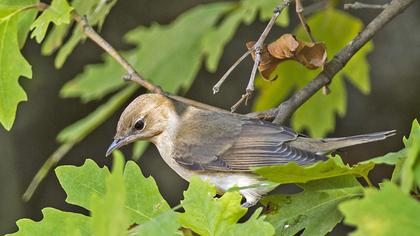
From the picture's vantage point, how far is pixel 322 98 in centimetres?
408

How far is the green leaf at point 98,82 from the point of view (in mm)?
4031

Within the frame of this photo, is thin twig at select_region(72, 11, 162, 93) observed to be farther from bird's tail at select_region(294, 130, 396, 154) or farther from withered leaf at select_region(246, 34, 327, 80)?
bird's tail at select_region(294, 130, 396, 154)

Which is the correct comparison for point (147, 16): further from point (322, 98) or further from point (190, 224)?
point (190, 224)

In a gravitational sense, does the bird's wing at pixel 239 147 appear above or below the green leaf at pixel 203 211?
below

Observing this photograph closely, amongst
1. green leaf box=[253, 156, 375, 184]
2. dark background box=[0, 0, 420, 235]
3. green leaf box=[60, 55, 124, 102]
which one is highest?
green leaf box=[253, 156, 375, 184]

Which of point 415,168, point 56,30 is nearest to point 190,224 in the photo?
point 415,168

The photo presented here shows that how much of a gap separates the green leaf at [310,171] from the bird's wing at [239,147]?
80cm

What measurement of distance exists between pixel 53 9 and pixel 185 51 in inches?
53.8

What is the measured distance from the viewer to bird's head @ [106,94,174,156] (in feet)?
9.70

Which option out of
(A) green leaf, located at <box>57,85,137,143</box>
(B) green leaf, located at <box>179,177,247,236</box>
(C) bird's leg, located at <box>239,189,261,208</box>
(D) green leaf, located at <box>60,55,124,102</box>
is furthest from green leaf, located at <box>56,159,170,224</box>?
(D) green leaf, located at <box>60,55,124,102</box>

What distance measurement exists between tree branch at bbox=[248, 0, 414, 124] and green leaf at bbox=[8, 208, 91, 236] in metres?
0.91

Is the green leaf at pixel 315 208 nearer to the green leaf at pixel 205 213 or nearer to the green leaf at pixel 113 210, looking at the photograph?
the green leaf at pixel 205 213

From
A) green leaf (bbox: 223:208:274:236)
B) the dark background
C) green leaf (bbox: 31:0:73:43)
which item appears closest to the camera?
green leaf (bbox: 223:208:274:236)

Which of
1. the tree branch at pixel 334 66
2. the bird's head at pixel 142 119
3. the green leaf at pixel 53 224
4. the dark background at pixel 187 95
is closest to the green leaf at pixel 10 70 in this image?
the bird's head at pixel 142 119
